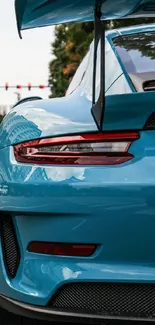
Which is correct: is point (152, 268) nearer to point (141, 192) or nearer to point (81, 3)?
point (141, 192)

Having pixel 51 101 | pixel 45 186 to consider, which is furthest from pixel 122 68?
pixel 45 186

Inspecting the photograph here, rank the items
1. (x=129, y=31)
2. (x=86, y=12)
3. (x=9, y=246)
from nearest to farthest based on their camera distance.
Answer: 1. (x=9, y=246)
2. (x=86, y=12)
3. (x=129, y=31)

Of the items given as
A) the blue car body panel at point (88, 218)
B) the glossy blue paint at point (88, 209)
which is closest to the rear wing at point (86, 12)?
the glossy blue paint at point (88, 209)

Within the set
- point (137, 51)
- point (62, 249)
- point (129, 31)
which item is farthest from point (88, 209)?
point (129, 31)

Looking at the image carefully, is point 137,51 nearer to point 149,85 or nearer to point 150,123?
point 149,85

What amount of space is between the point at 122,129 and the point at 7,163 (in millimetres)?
521

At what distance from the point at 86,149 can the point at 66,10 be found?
64 cm

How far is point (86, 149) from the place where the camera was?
2.16 metres

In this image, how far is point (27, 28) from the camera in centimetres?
253

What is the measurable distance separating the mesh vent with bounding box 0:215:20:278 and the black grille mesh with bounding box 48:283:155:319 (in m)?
0.24

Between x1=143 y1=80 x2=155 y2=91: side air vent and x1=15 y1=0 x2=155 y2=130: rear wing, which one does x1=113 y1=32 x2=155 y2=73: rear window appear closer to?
x1=143 y1=80 x2=155 y2=91: side air vent

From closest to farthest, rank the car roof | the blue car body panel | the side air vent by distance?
the blue car body panel, the side air vent, the car roof

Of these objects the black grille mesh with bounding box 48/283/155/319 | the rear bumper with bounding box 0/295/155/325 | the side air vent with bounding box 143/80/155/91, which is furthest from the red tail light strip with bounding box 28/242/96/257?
the side air vent with bounding box 143/80/155/91

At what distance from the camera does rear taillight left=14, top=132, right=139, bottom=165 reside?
6.98ft
